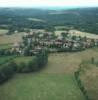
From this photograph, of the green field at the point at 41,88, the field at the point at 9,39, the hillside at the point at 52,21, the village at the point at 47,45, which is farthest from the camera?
the hillside at the point at 52,21

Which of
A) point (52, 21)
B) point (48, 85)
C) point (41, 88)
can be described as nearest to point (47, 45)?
point (48, 85)

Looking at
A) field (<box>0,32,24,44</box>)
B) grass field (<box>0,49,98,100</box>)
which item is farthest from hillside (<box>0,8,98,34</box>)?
grass field (<box>0,49,98,100</box>)

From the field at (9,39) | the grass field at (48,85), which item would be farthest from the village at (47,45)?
the grass field at (48,85)

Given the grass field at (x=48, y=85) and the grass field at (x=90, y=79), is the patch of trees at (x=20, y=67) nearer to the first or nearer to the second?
the grass field at (x=48, y=85)

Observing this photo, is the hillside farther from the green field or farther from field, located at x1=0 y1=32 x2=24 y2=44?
the green field

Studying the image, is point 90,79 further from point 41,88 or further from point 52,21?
point 52,21

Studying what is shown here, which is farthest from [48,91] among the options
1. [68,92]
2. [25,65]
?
[25,65]

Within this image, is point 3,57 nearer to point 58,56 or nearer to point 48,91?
point 58,56

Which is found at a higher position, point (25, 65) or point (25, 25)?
point (25, 65)
